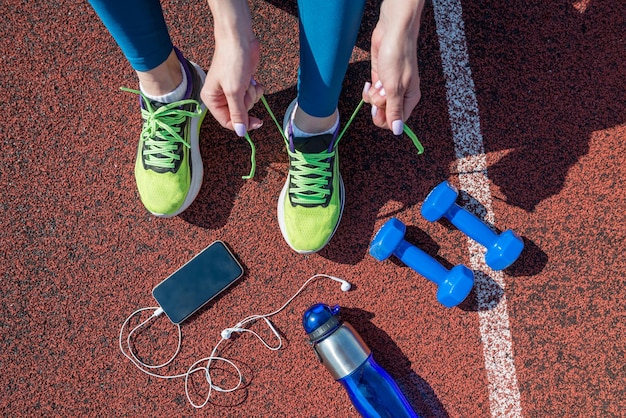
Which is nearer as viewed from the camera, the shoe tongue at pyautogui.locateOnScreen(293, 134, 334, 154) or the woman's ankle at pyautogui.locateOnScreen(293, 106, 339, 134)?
the woman's ankle at pyautogui.locateOnScreen(293, 106, 339, 134)

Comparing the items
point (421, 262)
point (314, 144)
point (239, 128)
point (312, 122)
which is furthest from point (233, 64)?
point (421, 262)

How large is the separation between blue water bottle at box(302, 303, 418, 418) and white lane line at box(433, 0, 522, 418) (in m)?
0.45

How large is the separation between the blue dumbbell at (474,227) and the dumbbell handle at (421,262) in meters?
0.16

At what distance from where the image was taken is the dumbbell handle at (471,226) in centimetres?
199

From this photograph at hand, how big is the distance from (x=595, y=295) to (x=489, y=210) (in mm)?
636

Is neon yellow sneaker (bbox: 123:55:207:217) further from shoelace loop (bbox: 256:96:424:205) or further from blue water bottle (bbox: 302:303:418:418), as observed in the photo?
blue water bottle (bbox: 302:303:418:418)

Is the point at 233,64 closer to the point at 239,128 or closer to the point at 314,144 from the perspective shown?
the point at 239,128

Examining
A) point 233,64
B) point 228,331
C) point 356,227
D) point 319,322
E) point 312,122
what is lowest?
point 228,331

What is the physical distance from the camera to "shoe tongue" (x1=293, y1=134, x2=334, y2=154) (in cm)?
192

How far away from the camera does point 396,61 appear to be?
4.21ft

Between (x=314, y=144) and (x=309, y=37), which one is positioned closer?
(x=309, y=37)

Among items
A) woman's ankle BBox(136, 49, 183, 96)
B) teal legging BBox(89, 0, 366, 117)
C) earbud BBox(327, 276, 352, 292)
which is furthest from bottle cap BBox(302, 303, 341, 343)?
woman's ankle BBox(136, 49, 183, 96)

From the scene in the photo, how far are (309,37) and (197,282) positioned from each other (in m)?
1.25

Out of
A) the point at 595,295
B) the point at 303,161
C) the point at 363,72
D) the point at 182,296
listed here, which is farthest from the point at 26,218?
the point at 595,295
